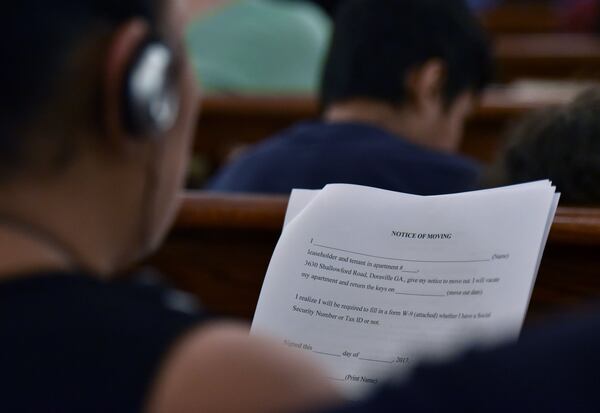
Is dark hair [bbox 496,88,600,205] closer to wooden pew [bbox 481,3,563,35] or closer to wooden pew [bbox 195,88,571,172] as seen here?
wooden pew [bbox 195,88,571,172]

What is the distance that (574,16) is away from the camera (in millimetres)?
5410

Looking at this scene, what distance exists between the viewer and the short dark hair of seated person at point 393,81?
1.95 metres

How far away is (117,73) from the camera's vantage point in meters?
0.62

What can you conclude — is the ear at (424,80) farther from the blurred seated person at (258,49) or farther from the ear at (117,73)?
the ear at (117,73)

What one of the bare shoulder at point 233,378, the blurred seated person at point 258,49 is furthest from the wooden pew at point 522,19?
the bare shoulder at point 233,378

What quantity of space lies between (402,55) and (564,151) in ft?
3.11

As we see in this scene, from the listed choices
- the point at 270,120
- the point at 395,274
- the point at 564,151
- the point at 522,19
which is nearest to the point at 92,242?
the point at 395,274

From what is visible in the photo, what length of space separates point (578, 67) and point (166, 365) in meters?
3.98

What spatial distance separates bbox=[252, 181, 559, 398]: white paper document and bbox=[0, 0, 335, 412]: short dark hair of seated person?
0.36m

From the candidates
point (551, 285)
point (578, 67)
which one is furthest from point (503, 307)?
point (578, 67)

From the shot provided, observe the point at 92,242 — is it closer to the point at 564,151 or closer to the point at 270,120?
the point at 564,151

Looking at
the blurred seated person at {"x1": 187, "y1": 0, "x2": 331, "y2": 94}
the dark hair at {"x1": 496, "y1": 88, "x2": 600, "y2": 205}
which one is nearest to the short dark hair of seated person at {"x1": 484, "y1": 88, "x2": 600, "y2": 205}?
the dark hair at {"x1": 496, "y1": 88, "x2": 600, "y2": 205}

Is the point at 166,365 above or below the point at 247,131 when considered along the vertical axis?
below

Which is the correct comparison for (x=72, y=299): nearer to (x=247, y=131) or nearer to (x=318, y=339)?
(x=318, y=339)
